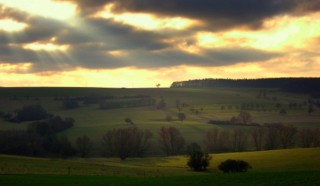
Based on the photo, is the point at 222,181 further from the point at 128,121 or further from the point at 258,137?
the point at 128,121

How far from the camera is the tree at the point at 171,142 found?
12262 centimetres

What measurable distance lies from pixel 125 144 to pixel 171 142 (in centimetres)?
1630

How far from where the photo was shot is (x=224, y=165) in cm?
7175

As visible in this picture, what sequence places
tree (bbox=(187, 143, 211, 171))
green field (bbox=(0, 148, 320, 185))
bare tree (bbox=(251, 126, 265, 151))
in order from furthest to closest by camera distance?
bare tree (bbox=(251, 126, 265, 151)), tree (bbox=(187, 143, 211, 171)), green field (bbox=(0, 148, 320, 185))

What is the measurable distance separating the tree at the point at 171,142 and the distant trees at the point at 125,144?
558cm

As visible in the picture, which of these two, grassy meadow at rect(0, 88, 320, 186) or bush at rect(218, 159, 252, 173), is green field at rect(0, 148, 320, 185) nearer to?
grassy meadow at rect(0, 88, 320, 186)

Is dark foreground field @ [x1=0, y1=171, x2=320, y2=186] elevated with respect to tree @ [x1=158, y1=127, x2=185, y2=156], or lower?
elevated

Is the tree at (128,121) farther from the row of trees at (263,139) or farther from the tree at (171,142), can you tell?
the row of trees at (263,139)

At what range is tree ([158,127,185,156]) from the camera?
122625 mm

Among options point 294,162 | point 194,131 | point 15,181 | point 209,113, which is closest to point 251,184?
point 15,181

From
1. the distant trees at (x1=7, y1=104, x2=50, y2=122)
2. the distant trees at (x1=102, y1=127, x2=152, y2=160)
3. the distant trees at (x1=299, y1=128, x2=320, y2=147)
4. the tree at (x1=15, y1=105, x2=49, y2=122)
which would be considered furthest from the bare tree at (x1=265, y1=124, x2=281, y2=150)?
the tree at (x1=15, y1=105, x2=49, y2=122)

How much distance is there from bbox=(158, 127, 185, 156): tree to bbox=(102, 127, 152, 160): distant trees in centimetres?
558

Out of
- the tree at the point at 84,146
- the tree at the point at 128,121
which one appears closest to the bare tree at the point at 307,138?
the tree at the point at 84,146

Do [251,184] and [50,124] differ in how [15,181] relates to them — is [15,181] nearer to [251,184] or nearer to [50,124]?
[251,184]
